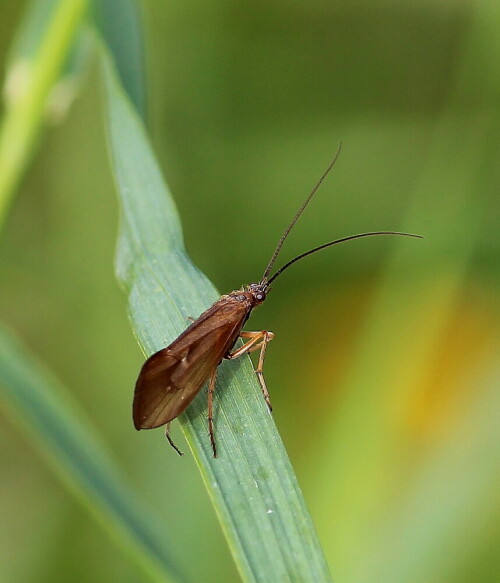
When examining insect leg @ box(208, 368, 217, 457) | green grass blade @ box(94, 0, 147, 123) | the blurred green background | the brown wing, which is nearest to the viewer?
insect leg @ box(208, 368, 217, 457)

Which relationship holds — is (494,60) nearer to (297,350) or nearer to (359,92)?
(359,92)

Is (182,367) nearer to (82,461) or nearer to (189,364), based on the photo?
(189,364)

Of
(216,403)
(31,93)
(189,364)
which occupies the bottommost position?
(216,403)

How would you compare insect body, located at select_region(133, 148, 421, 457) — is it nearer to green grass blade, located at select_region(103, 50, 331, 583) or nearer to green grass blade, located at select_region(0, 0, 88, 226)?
green grass blade, located at select_region(103, 50, 331, 583)

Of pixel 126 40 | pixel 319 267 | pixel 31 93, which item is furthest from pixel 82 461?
pixel 319 267

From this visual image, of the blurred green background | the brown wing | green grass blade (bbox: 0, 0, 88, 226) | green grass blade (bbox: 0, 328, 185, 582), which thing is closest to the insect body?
the brown wing

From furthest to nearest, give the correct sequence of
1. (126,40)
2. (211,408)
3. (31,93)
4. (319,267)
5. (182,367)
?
(319,267), (126,40), (31,93), (182,367), (211,408)

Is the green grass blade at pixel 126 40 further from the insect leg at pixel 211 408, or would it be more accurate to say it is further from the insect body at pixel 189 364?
the insect leg at pixel 211 408

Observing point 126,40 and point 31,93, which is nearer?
point 31,93
